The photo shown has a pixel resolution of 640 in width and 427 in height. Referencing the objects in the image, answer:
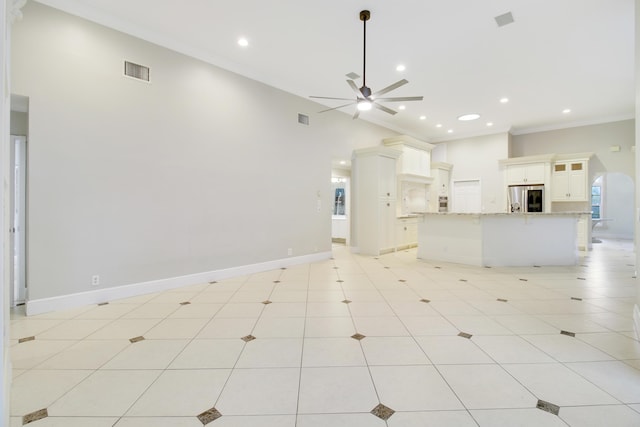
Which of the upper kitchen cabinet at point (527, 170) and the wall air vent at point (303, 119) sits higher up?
the wall air vent at point (303, 119)

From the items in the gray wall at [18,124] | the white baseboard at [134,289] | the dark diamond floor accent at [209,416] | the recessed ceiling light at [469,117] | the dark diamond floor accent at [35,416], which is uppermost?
the recessed ceiling light at [469,117]

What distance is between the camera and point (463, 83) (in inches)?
219

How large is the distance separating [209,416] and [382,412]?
1.04 metres

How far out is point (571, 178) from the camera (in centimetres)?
772

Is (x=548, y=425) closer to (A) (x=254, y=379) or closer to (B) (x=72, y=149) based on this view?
(A) (x=254, y=379)

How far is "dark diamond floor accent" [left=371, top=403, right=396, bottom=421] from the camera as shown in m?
1.65

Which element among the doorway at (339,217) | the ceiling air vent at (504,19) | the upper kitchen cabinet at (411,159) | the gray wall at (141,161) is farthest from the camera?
the doorway at (339,217)

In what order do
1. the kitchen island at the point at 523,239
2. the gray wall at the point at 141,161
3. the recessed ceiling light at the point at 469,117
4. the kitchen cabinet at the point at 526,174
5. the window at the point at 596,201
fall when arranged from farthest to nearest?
the window at the point at 596,201 → the kitchen cabinet at the point at 526,174 → the recessed ceiling light at the point at 469,117 → the kitchen island at the point at 523,239 → the gray wall at the point at 141,161

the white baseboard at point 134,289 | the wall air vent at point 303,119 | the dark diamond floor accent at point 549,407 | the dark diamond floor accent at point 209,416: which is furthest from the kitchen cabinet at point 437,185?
the dark diamond floor accent at point 209,416

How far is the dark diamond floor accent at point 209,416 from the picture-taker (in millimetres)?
1619

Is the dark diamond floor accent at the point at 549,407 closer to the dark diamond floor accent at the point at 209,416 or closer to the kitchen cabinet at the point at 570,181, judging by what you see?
the dark diamond floor accent at the point at 209,416

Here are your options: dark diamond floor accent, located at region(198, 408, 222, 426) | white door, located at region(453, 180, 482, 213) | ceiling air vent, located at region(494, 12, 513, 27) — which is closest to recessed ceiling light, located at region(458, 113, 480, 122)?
white door, located at region(453, 180, 482, 213)

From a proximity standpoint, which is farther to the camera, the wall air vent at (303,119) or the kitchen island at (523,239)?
the wall air vent at (303,119)

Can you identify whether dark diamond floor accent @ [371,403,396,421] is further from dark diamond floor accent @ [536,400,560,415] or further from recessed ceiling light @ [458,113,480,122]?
recessed ceiling light @ [458,113,480,122]
